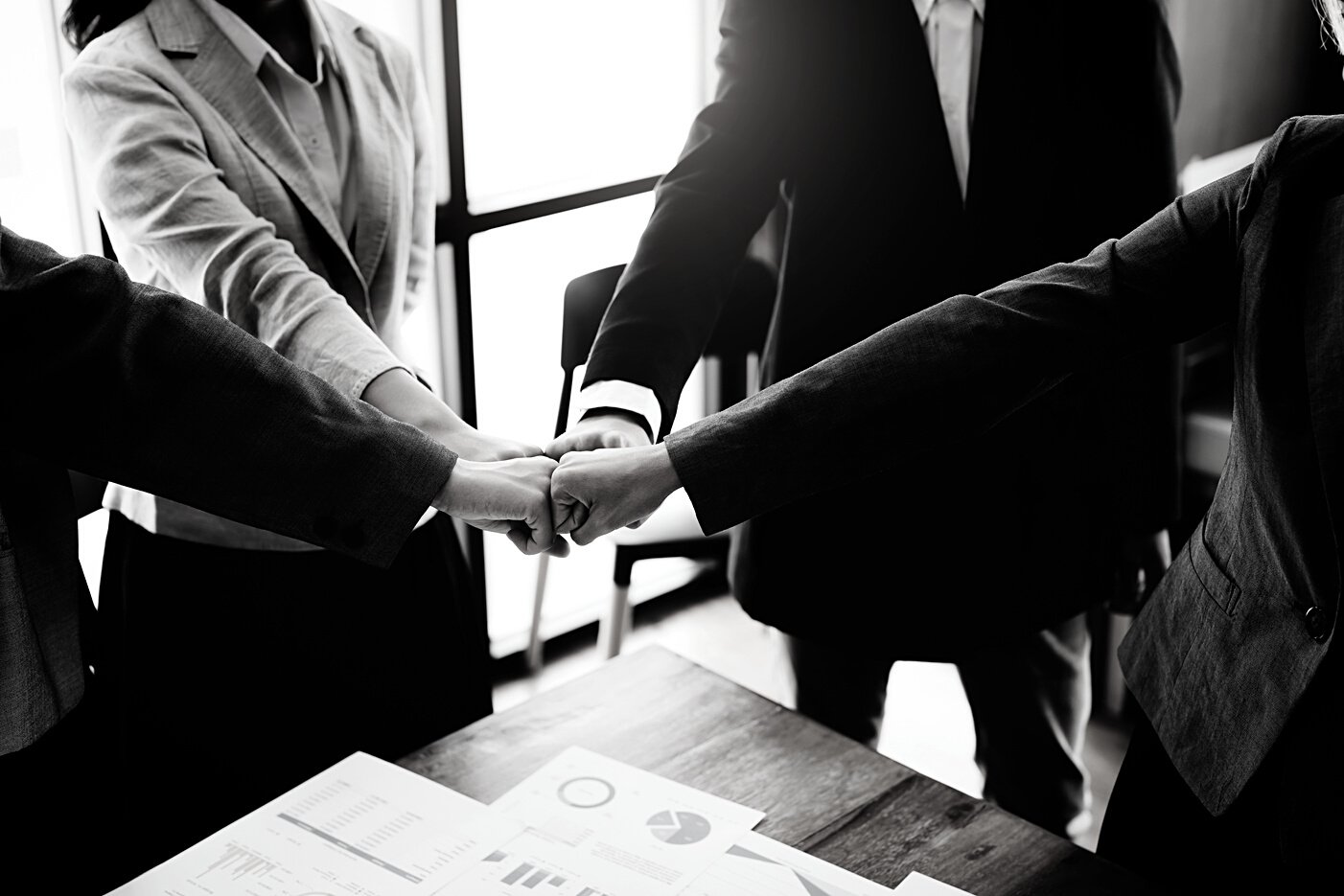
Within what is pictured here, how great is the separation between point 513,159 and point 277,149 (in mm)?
1420

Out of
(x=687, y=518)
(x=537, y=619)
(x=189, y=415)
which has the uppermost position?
(x=189, y=415)

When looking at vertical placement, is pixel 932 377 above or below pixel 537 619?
above

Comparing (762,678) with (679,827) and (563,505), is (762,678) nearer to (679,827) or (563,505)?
(563,505)

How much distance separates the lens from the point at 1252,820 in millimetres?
1227

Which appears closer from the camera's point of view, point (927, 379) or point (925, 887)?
point (925, 887)

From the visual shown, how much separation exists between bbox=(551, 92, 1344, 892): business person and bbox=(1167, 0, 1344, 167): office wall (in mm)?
2607

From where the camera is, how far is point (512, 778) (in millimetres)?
1334

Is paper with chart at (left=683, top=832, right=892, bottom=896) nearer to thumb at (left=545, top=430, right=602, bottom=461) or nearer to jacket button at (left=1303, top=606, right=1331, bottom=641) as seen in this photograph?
jacket button at (left=1303, top=606, right=1331, bottom=641)

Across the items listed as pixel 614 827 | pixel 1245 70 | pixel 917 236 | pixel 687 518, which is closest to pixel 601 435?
pixel 917 236

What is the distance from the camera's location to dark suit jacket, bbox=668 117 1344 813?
1144mm

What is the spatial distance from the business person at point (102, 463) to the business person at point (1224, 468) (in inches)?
12.9

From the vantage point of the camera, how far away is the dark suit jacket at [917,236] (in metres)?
1.60

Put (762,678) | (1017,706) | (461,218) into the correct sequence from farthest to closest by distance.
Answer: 1. (762,678)
2. (461,218)
3. (1017,706)

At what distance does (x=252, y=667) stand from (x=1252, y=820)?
1263 millimetres
